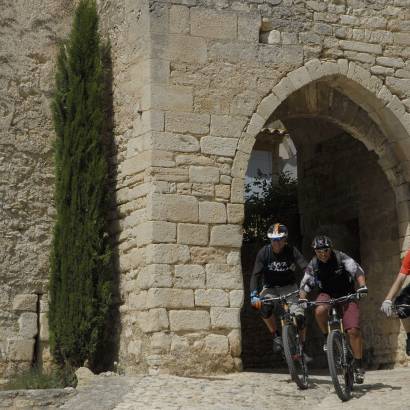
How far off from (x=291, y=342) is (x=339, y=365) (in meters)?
0.57

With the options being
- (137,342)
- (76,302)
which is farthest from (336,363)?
(76,302)

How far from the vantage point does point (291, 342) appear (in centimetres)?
1014

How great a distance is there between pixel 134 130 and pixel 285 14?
2.28 metres

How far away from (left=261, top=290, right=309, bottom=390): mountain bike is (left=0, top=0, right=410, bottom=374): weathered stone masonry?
1.11 m

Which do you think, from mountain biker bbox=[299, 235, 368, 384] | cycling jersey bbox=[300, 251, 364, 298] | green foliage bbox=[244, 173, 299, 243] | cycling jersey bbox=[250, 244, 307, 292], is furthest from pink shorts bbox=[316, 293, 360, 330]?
green foliage bbox=[244, 173, 299, 243]

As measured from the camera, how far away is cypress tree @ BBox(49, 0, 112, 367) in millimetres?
11797

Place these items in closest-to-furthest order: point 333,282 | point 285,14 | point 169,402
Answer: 1. point 169,402
2. point 333,282
3. point 285,14

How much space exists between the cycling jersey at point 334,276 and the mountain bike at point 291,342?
0.29 m

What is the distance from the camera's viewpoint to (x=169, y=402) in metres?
9.67

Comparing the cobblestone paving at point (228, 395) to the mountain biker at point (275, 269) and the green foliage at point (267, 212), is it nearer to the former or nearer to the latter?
the mountain biker at point (275, 269)

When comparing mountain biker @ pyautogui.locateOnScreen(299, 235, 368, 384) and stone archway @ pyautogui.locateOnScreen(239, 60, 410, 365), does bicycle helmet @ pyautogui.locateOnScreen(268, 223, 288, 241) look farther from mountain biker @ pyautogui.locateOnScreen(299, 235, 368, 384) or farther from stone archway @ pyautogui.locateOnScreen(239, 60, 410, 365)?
stone archway @ pyautogui.locateOnScreen(239, 60, 410, 365)

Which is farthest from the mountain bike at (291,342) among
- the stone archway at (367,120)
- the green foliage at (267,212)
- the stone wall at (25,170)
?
the green foliage at (267,212)

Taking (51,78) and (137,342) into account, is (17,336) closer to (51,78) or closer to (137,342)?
(137,342)

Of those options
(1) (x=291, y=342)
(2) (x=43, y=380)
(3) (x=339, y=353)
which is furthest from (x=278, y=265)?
(2) (x=43, y=380)
